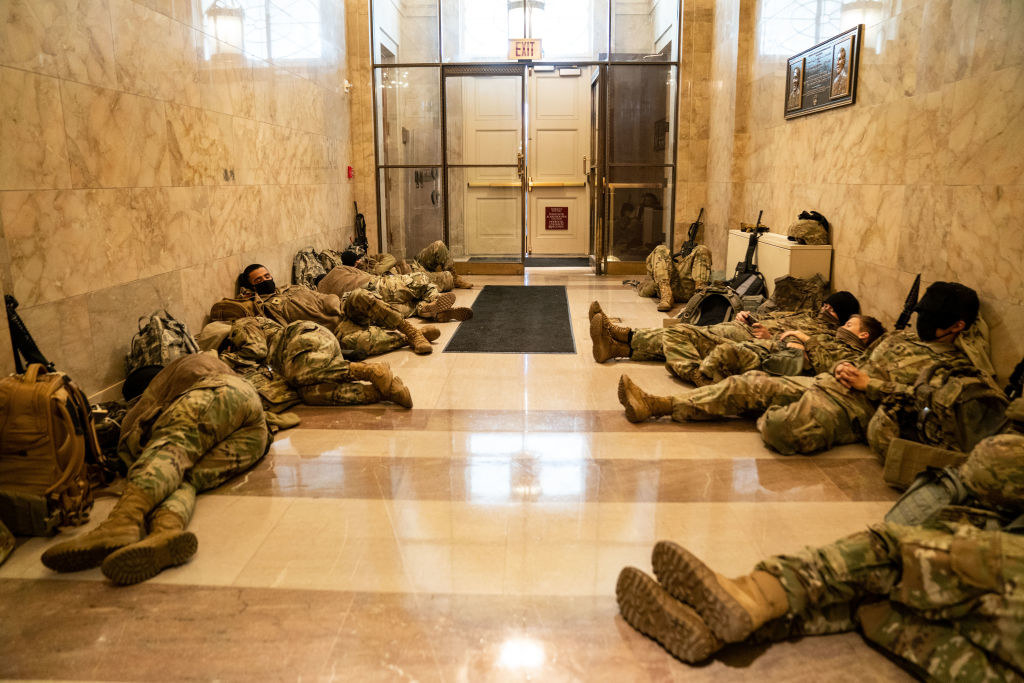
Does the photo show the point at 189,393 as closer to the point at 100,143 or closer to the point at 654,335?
the point at 100,143

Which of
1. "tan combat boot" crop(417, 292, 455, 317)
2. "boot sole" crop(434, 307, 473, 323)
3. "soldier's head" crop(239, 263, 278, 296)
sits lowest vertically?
"boot sole" crop(434, 307, 473, 323)

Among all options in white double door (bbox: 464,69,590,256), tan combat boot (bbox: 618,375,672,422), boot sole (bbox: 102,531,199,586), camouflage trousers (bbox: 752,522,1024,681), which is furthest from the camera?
white double door (bbox: 464,69,590,256)

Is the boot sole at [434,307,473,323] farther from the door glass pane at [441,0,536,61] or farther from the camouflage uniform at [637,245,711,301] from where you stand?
the door glass pane at [441,0,536,61]

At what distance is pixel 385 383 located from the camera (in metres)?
4.27

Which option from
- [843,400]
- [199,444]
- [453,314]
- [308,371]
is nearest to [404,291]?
[453,314]

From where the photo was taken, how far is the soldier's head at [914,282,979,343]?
348 cm

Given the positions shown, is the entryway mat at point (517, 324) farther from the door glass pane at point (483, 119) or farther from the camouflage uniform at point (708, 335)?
the door glass pane at point (483, 119)

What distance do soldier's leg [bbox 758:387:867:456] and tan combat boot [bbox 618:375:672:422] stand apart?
0.61 m

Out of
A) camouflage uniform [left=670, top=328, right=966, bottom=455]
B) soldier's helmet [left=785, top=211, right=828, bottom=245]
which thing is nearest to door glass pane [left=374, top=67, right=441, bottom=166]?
soldier's helmet [left=785, top=211, right=828, bottom=245]

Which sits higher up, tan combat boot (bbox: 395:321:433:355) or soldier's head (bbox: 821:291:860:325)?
soldier's head (bbox: 821:291:860:325)

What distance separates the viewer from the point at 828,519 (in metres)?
2.88

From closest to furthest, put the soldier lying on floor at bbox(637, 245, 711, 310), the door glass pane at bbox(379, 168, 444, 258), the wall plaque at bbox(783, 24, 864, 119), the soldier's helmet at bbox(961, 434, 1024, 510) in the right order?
the soldier's helmet at bbox(961, 434, 1024, 510), the wall plaque at bbox(783, 24, 864, 119), the soldier lying on floor at bbox(637, 245, 711, 310), the door glass pane at bbox(379, 168, 444, 258)

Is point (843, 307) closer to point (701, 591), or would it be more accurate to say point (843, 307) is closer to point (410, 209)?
point (701, 591)

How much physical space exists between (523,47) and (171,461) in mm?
8353
